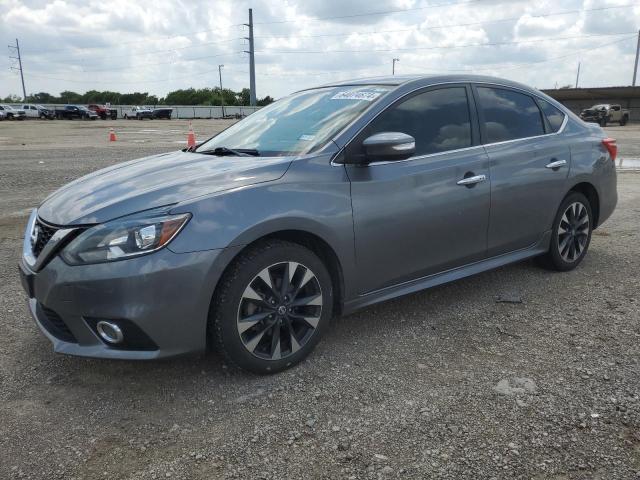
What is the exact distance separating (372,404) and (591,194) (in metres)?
3.22

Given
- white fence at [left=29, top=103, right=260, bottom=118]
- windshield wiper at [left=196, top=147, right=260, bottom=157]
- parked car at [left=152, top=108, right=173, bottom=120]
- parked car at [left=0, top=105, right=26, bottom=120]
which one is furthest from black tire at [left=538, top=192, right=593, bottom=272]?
white fence at [left=29, top=103, right=260, bottom=118]

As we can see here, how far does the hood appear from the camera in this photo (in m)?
2.75

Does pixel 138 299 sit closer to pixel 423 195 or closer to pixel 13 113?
pixel 423 195

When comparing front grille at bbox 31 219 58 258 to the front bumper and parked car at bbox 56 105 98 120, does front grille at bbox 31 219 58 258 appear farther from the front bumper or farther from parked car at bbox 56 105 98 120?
parked car at bbox 56 105 98 120

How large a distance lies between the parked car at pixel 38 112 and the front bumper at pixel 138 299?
6073cm

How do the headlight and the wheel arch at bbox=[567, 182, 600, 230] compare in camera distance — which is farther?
the wheel arch at bbox=[567, 182, 600, 230]

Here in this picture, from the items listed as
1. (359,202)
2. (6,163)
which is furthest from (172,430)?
(6,163)

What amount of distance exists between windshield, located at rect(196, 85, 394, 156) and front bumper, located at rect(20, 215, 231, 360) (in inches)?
41.5

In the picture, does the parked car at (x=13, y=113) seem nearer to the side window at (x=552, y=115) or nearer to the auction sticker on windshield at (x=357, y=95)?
the auction sticker on windshield at (x=357, y=95)

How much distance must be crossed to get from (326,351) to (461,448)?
1.13 meters

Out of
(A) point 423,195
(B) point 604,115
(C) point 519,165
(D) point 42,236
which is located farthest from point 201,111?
(D) point 42,236

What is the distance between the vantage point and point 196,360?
3.22 m

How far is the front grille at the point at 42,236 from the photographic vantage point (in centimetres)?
284

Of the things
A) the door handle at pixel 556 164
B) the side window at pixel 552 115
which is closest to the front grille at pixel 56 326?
the door handle at pixel 556 164
